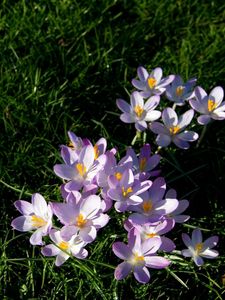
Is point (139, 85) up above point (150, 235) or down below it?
above

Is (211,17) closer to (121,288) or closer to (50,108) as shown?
(50,108)

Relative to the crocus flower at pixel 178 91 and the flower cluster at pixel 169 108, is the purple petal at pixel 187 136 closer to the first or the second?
the flower cluster at pixel 169 108

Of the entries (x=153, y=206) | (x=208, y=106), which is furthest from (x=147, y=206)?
(x=208, y=106)

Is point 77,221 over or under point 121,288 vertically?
over

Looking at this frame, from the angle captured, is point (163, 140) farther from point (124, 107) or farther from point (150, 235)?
point (150, 235)

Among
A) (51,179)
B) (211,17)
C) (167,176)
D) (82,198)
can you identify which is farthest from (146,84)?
(211,17)
